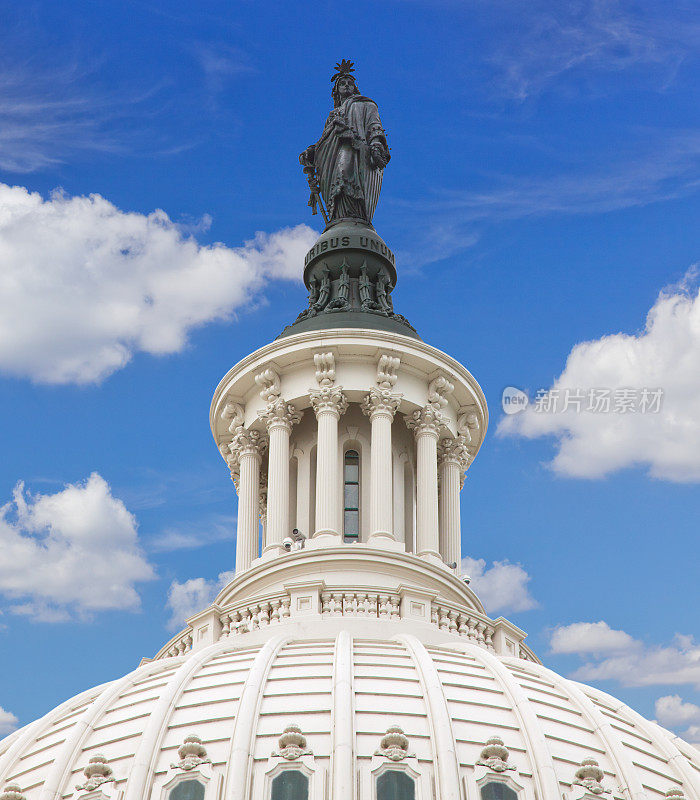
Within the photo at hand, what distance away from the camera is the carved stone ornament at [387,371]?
50.1m

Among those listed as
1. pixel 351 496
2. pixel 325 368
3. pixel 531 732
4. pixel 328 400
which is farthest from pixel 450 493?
pixel 531 732

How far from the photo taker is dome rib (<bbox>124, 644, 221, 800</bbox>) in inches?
1336

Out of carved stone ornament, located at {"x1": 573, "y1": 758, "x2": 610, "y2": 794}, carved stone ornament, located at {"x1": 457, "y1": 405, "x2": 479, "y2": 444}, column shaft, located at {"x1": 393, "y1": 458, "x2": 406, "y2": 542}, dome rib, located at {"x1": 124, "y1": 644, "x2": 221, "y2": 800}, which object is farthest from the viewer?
carved stone ornament, located at {"x1": 457, "y1": 405, "x2": 479, "y2": 444}

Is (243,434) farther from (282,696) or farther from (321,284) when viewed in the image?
(282,696)

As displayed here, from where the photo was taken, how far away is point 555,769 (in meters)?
35.0

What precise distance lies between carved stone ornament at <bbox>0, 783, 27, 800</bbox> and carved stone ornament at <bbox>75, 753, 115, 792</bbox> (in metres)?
1.35

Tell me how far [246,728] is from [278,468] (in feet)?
49.8

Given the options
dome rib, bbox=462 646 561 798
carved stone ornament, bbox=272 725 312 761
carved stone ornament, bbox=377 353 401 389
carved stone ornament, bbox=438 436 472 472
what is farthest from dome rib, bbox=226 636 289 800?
carved stone ornament, bbox=438 436 472 472

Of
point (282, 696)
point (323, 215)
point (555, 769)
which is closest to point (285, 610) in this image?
point (282, 696)

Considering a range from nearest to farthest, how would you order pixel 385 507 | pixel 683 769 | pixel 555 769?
pixel 555 769 → pixel 683 769 → pixel 385 507

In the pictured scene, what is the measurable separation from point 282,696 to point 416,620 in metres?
8.33

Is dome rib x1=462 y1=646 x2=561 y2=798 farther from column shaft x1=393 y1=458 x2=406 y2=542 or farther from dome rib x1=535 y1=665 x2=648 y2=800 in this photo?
column shaft x1=393 y1=458 x2=406 y2=542

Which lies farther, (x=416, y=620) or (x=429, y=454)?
(x=429, y=454)

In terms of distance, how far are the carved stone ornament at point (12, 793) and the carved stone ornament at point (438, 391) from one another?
2114 centimetres
